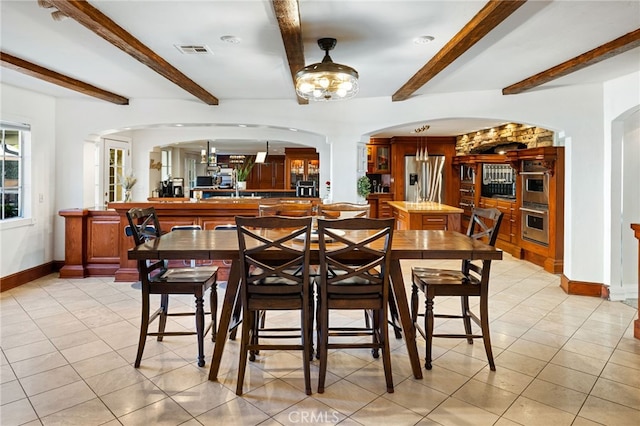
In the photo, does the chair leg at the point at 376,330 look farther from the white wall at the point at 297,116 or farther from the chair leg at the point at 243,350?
the white wall at the point at 297,116

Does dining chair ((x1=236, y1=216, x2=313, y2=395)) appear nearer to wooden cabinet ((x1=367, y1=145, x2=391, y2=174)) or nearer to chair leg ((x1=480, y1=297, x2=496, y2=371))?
chair leg ((x1=480, y1=297, x2=496, y2=371))

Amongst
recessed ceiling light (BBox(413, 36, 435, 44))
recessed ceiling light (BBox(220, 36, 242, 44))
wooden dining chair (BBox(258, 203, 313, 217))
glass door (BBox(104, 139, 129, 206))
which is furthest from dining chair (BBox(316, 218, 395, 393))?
glass door (BBox(104, 139, 129, 206))

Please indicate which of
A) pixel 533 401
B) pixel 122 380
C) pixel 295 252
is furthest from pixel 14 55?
pixel 533 401

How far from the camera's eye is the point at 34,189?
5.04m

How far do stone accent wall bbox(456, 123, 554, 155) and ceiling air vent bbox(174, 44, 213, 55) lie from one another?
4.97 meters

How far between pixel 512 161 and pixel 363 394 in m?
5.16

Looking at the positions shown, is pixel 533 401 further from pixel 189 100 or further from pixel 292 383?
pixel 189 100

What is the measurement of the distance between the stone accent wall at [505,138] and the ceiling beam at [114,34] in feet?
17.1

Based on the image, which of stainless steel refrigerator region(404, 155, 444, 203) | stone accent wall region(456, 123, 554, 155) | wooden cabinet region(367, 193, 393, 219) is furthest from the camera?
wooden cabinet region(367, 193, 393, 219)

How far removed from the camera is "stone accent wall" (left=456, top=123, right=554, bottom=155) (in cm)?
632

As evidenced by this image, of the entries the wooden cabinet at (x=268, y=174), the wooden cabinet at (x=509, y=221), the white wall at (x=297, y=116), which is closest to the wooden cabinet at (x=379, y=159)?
the wooden cabinet at (x=509, y=221)

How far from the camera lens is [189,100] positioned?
17.6 ft

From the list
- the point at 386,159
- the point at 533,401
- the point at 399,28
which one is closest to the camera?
the point at 533,401

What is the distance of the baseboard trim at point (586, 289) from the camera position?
172 inches
